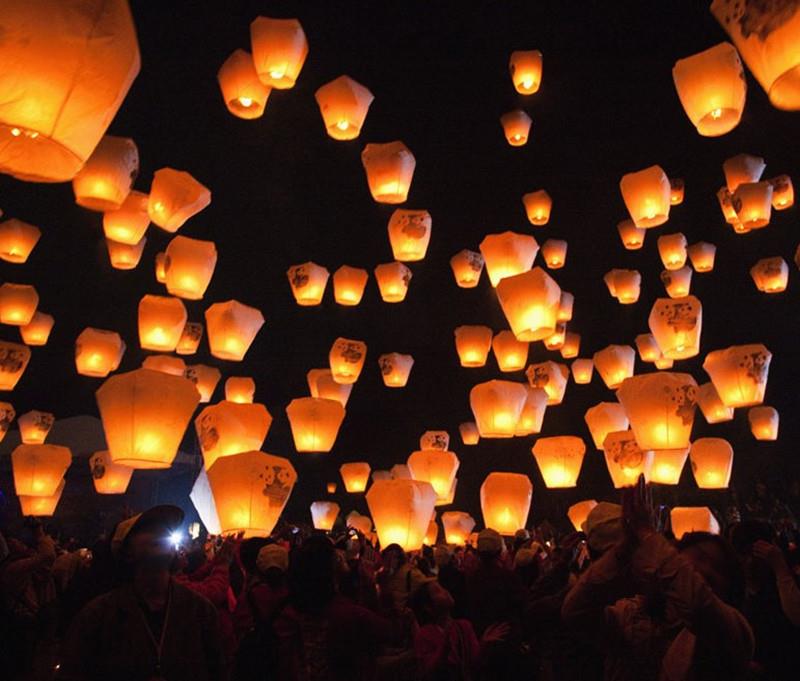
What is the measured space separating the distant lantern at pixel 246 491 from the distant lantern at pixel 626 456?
5.16m

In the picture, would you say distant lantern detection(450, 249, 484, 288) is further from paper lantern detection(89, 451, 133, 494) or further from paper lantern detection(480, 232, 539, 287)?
paper lantern detection(89, 451, 133, 494)

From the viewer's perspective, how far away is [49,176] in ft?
9.80

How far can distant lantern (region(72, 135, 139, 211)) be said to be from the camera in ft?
20.1

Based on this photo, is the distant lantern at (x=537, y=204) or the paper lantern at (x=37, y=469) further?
the distant lantern at (x=537, y=204)

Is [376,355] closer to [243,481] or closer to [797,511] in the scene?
[797,511]

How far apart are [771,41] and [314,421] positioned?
6623mm

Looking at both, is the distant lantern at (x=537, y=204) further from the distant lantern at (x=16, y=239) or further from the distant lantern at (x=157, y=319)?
the distant lantern at (x=16, y=239)

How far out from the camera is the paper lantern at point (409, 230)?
8492mm

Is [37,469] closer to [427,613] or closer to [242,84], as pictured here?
[242,84]

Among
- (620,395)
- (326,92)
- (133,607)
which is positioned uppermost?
(326,92)

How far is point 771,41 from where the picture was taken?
9.98ft

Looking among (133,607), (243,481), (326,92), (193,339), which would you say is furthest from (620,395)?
(193,339)

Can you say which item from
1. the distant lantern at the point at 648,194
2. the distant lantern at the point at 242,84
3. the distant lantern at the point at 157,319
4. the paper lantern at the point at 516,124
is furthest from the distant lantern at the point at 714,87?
the distant lantern at the point at 157,319

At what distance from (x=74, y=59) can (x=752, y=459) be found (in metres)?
15.2
